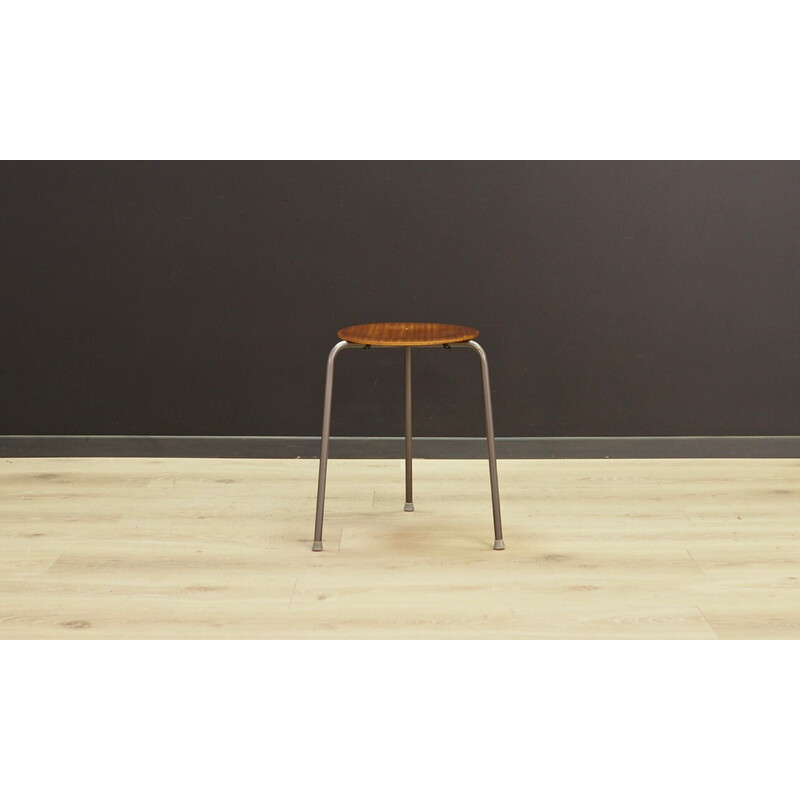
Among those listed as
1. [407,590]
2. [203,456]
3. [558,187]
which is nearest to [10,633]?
[407,590]

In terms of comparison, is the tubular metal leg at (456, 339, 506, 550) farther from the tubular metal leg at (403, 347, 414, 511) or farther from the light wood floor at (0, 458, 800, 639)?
the tubular metal leg at (403, 347, 414, 511)

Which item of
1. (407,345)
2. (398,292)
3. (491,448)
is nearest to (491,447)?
(491,448)

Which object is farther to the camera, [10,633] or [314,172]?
[314,172]

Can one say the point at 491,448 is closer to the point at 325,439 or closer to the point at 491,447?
the point at 491,447

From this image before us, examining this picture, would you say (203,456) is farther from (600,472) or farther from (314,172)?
(600,472)

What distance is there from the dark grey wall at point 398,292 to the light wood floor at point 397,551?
0.59 feet

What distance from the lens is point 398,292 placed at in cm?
321

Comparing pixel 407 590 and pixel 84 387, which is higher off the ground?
pixel 84 387

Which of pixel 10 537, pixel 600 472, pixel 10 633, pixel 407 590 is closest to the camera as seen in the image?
pixel 10 633

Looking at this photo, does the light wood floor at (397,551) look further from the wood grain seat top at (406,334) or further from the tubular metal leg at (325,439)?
the wood grain seat top at (406,334)

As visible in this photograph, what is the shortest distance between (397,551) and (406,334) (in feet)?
1.67

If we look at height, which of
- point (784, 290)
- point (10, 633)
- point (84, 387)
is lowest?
point (10, 633)

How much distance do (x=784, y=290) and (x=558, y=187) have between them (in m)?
0.76

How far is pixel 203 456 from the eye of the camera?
10.7 ft
